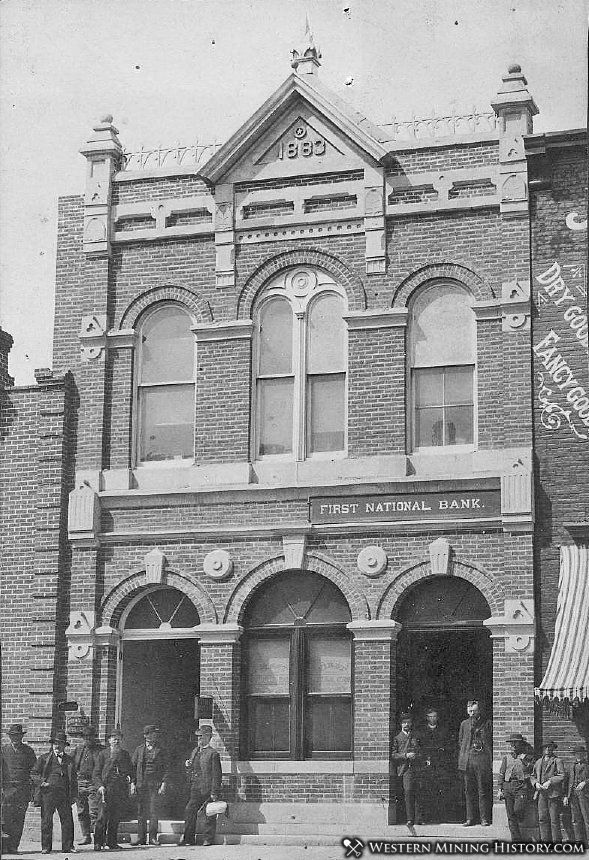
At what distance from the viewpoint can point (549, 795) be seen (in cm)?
1842

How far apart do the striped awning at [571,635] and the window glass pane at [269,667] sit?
12.1 feet

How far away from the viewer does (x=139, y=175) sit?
22.5m

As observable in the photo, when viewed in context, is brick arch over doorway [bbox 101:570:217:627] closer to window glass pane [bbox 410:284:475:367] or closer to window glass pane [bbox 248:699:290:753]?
window glass pane [bbox 248:699:290:753]

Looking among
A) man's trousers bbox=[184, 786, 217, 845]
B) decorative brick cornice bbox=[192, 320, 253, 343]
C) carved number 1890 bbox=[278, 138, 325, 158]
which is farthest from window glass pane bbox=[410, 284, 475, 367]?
man's trousers bbox=[184, 786, 217, 845]

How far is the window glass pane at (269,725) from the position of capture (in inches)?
810

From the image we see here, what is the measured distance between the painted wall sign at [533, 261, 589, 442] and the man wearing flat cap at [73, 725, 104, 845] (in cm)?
761

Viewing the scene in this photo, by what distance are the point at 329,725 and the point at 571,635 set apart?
3.66m

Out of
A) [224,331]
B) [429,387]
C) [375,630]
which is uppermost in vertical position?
[224,331]

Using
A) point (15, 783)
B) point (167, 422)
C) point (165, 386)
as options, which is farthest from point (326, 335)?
point (15, 783)

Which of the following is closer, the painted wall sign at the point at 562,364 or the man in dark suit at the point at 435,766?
the painted wall sign at the point at 562,364

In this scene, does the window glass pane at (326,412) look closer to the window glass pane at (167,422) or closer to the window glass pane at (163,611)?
the window glass pane at (167,422)

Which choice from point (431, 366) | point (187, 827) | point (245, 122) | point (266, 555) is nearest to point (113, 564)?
point (266, 555)

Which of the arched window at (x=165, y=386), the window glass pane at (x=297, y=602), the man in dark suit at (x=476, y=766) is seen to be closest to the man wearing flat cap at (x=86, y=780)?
the window glass pane at (x=297, y=602)

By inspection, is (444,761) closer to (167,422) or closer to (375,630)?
(375,630)
